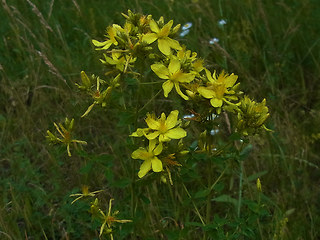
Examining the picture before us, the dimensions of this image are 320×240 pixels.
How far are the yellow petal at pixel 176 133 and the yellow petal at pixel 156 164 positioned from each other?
0.25 feet

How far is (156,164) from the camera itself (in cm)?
126

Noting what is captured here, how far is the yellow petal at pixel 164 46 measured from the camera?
4.33 ft

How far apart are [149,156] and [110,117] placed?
Answer: 3.88 feet

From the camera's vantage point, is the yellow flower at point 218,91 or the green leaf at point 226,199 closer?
the yellow flower at point 218,91

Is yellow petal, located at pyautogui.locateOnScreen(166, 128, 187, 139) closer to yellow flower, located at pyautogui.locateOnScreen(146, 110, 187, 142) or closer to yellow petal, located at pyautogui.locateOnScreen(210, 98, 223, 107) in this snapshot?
yellow flower, located at pyautogui.locateOnScreen(146, 110, 187, 142)

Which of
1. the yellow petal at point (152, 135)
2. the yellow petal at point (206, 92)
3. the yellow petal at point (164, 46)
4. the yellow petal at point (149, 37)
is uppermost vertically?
the yellow petal at point (149, 37)

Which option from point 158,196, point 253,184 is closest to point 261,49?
point 253,184

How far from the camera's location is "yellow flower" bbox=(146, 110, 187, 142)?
1253mm

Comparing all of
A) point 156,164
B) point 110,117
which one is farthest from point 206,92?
point 110,117

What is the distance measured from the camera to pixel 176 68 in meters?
1.31

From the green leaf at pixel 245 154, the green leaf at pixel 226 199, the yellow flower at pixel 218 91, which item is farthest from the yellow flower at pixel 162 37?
the green leaf at pixel 226 199

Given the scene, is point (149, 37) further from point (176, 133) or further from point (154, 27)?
point (176, 133)

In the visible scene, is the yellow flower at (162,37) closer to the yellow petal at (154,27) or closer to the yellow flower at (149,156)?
the yellow petal at (154,27)

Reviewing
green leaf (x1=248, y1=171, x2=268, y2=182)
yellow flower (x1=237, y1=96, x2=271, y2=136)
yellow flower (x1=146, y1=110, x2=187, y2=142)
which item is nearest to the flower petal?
yellow flower (x1=146, y1=110, x2=187, y2=142)
